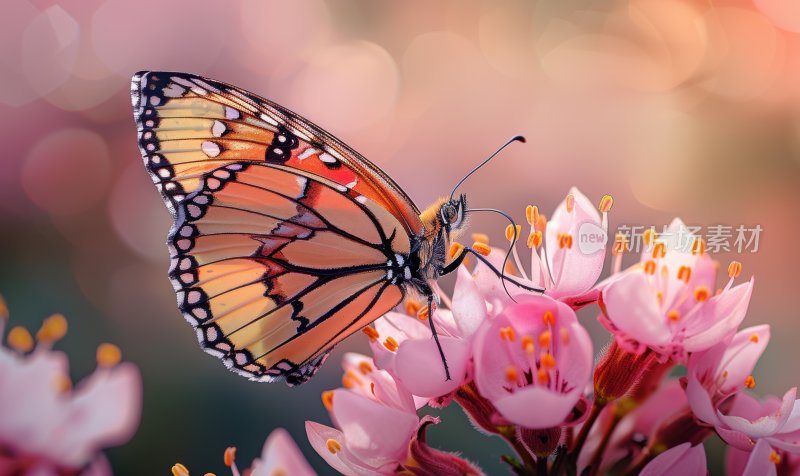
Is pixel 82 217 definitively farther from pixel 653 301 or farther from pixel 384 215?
pixel 653 301

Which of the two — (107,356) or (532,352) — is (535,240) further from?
(107,356)

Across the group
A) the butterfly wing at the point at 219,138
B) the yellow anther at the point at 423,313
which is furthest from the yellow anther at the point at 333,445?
the butterfly wing at the point at 219,138

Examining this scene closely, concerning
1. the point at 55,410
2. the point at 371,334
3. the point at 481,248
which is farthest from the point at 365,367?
the point at 55,410

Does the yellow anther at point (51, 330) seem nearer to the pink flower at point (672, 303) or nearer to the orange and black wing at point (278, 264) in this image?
the orange and black wing at point (278, 264)

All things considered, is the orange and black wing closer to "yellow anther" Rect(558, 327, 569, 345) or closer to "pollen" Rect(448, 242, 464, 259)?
"pollen" Rect(448, 242, 464, 259)

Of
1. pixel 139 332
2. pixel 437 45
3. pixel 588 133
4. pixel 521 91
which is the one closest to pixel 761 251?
pixel 588 133

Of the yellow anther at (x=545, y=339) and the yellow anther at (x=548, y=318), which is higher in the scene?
the yellow anther at (x=548, y=318)
